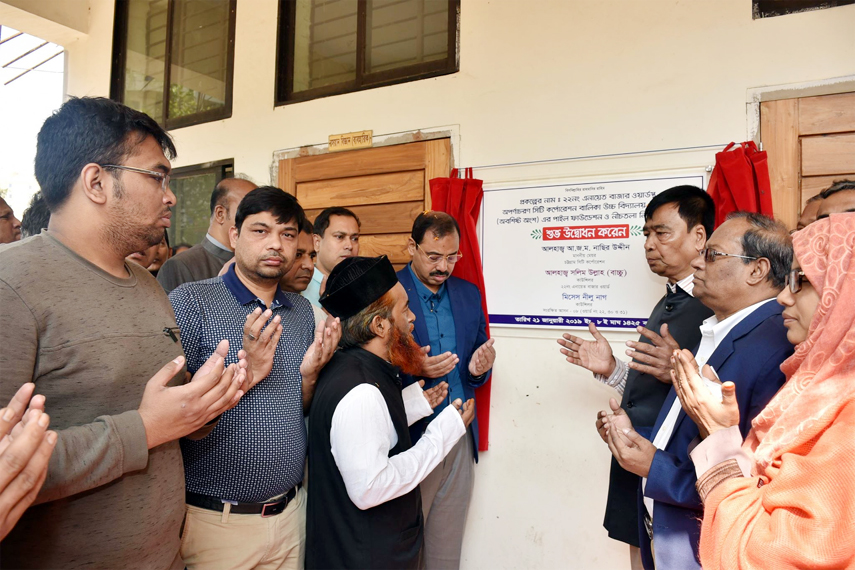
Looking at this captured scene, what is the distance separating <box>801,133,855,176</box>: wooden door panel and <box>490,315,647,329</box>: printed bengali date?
995 millimetres

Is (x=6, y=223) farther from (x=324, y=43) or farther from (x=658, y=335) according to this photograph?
(x=658, y=335)

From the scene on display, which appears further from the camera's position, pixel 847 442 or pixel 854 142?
pixel 854 142

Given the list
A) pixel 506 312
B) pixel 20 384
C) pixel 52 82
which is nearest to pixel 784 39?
pixel 506 312

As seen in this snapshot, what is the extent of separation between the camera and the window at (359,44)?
3240 mm

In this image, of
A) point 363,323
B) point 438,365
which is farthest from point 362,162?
point 363,323

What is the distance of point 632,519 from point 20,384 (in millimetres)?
2128

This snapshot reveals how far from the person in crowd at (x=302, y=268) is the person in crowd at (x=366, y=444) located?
2.93ft

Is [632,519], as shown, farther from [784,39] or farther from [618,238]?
[784,39]

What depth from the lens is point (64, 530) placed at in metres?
1.13

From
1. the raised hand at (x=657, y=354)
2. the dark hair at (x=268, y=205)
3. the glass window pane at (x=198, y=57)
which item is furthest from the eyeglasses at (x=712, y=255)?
the glass window pane at (x=198, y=57)

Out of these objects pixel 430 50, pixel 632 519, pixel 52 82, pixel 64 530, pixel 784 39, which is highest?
pixel 52 82

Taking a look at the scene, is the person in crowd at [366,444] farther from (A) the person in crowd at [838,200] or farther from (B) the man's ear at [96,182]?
(A) the person in crowd at [838,200]

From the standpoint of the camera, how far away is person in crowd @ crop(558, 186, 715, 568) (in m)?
2.11

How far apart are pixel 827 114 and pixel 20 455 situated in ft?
9.90
